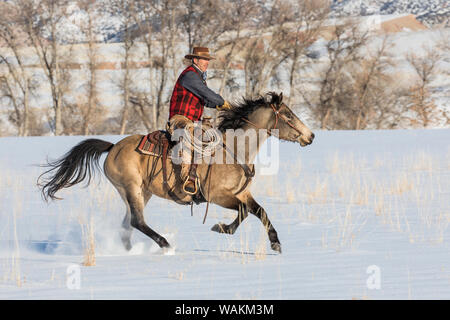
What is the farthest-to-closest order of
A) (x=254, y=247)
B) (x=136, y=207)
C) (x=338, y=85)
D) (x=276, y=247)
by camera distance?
(x=338, y=85), (x=136, y=207), (x=254, y=247), (x=276, y=247)

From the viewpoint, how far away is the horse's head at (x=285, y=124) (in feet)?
23.7

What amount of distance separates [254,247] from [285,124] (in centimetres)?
154

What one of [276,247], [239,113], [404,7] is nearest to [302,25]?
[239,113]

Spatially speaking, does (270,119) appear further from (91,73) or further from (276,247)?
(91,73)

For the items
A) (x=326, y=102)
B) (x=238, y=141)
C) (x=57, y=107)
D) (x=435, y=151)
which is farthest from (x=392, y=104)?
(x=238, y=141)

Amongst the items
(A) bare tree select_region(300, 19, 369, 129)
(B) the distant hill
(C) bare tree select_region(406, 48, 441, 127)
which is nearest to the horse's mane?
(C) bare tree select_region(406, 48, 441, 127)

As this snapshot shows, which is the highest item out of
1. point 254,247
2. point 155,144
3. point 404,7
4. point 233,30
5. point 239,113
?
point 404,7

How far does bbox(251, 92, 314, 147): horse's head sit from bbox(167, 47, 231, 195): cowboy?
55 cm

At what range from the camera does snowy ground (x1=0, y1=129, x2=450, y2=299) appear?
5.07 metres

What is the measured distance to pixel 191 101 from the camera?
7.27 meters

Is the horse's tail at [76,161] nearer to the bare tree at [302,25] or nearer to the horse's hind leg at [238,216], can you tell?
the horse's hind leg at [238,216]

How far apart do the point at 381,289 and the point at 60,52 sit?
110 feet

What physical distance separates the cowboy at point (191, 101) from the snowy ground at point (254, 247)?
1.00m

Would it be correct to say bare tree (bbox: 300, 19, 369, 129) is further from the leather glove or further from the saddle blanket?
the saddle blanket
